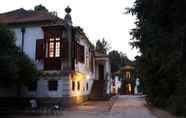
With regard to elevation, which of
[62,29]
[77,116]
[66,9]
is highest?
[66,9]

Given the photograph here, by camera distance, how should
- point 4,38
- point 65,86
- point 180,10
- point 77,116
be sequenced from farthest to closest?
point 65,86 → point 4,38 → point 77,116 → point 180,10

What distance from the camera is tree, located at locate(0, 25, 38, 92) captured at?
2181cm

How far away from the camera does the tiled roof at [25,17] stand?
31812 mm

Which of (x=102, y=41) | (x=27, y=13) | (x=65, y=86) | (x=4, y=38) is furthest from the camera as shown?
(x=102, y=41)

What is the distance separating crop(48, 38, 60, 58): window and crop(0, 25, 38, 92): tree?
360 cm

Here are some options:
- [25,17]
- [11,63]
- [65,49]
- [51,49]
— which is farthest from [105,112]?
[25,17]

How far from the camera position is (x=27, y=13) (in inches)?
1383

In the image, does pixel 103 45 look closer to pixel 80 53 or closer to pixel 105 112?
pixel 80 53

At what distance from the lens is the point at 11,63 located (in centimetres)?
2198

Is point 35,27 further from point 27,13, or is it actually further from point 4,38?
point 4,38

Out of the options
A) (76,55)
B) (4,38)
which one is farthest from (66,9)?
(4,38)

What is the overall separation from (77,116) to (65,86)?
846 cm

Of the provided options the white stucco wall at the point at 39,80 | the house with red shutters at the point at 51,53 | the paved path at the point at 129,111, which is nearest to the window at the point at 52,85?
the house with red shutters at the point at 51,53

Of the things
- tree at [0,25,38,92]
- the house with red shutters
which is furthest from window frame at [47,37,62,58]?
tree at [0,25,38,92]
